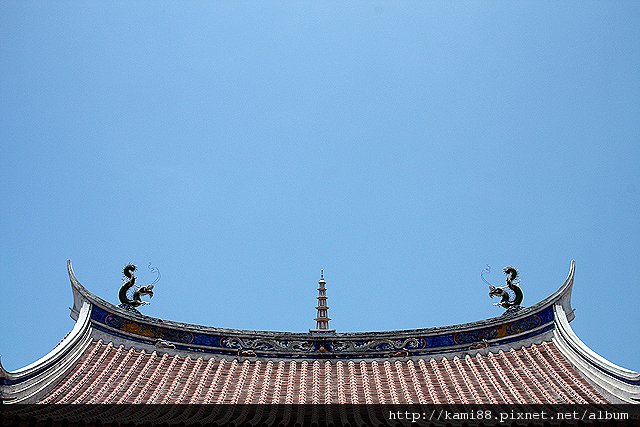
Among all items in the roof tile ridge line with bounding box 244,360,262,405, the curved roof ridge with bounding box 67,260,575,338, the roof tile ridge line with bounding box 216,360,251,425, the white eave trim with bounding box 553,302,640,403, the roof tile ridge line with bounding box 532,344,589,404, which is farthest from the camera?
the curved roof ridge with bounding box 67,260,575,338

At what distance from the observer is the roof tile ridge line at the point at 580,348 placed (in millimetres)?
8836

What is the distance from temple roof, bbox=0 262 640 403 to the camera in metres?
9.32

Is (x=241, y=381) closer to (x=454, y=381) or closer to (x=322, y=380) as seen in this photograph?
(x=322, y=380)

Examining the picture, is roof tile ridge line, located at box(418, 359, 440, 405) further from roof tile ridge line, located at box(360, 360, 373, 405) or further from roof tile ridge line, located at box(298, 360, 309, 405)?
roof tile ridge line, located at box(298, 360, 309, 405)

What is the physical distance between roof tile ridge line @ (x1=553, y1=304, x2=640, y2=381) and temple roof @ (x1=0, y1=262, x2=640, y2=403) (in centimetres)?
2

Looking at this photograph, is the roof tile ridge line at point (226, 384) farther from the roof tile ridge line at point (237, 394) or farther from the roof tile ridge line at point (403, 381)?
the roof tile ridge line at point (403, 381)

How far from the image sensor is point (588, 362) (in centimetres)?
985

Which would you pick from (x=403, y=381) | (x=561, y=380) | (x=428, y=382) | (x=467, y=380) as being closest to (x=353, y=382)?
(x=403, y=381)

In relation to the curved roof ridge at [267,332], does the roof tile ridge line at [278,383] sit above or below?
below

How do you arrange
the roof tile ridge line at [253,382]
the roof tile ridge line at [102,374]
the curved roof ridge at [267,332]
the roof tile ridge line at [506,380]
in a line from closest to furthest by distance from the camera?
the roof tile ridge line at [506,380] → the roof tile ridge line at [102,374] → the roof tile ridge line at [253,382] → the curved roof ridge at [267,332]

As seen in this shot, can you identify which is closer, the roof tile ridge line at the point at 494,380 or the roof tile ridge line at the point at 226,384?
the roof tile ridge line at the point at 494,380

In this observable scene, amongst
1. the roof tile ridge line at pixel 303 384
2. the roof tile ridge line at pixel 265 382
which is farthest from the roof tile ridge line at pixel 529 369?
the roof tile ridge line at pixel 265 382

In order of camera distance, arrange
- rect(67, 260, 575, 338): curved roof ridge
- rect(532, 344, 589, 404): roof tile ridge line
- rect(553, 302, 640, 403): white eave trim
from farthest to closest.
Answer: rect(67, 260, 575, 338): curved roof ridge, rect(532, 344, 589, 404): roof tile ridge line, rect(553, 302, 640, 403): white eave trim

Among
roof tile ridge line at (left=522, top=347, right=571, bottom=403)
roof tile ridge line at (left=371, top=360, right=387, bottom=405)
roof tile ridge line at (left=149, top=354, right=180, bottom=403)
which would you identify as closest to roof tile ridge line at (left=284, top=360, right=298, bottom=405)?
roof tile ridge line at (left=371, top=360, right=387, bottom=405)
